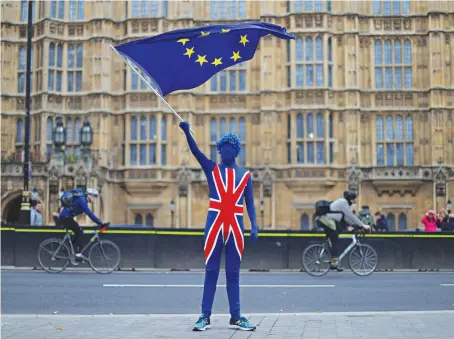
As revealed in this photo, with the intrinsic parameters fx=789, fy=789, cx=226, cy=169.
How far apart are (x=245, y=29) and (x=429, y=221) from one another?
1581 centimetres

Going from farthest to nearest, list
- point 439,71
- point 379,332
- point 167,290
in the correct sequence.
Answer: point 439,71 → point 167,290 → point 379,332

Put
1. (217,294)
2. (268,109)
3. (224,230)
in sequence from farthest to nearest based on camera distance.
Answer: (268,109), (217,294), (224,230)

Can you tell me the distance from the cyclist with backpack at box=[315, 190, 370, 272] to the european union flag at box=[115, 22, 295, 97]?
7881 mm

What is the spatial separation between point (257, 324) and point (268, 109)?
91.7ft

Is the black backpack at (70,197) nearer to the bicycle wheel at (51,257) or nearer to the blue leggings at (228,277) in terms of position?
the bicycle wheel at (51,257)

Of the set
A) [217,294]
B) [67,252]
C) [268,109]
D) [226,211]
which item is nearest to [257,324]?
[226,211]

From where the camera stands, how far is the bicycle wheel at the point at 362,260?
56.2 ft

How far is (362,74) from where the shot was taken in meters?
37.1

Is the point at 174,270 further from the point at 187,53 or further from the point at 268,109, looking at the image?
the point at 268,109

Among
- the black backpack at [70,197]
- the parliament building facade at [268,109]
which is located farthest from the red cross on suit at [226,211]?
the parliament building facade at [268,109]

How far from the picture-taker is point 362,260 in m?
17.2

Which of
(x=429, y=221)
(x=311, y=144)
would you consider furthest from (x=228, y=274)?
(x=311, y=144)

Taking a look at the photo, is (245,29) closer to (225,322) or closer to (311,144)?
(225,322)

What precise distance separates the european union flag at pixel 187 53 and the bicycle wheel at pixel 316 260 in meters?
8.18
